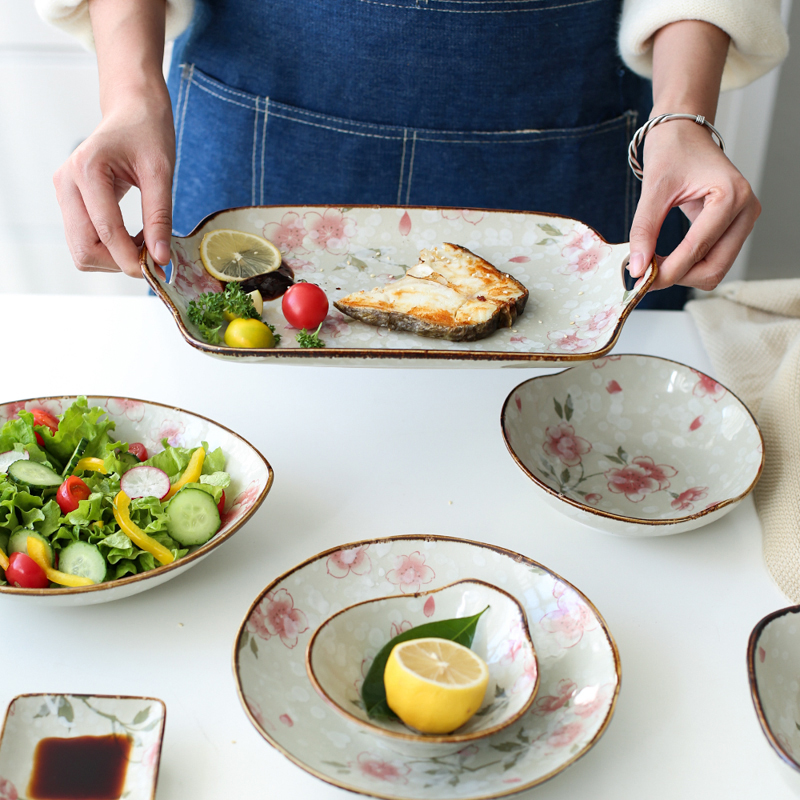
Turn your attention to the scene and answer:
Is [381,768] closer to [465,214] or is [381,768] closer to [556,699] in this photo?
[556,699]

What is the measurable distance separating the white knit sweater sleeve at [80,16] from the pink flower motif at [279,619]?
139 cm

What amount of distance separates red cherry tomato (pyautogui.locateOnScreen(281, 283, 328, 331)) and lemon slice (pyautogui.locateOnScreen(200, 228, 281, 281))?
0.44 ft

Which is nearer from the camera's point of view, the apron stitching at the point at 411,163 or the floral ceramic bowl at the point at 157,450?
the floral ceramic bowl at the point at 157,450

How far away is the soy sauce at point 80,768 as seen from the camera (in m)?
0.87

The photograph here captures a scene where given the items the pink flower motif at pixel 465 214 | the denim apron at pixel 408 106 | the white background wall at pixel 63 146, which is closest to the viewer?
the pink flower motif at pixel 465 214

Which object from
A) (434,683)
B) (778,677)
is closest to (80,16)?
(434,683)

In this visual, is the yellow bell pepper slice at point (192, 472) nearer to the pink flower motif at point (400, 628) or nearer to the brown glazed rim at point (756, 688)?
the pink flower motif at point (400, 628)

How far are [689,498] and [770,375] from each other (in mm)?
483

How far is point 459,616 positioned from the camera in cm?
106

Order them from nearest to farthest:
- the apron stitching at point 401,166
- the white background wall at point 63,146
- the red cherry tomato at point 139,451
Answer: the red cherry tomato at point 139,451, the apron stitching at point 401,166, the white background wall at point 63,146

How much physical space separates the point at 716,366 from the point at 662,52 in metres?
0.72

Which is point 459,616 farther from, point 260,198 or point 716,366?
point 260,198

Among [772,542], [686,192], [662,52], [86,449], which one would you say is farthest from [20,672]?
[662,52]

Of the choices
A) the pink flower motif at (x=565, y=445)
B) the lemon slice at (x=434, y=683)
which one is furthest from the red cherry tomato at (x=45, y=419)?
the pink flower motif at (x=565, y=445)
